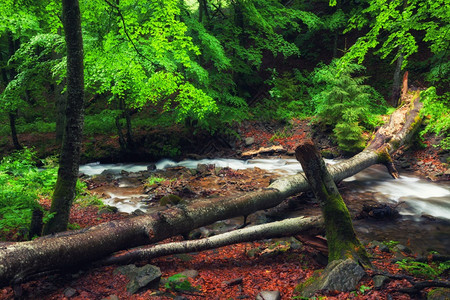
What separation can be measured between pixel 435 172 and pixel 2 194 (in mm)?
13868

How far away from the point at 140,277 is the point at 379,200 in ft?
26.5

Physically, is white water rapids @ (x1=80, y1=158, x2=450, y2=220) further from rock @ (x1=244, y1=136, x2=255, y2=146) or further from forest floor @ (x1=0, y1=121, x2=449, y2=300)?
forest floor @ (x1=0, y1=121, x2=449, y2=300)

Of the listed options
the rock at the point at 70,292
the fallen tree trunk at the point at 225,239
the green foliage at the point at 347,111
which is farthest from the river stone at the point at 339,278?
the green foliage at the point at 347,111

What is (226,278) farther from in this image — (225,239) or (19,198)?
(19,198)

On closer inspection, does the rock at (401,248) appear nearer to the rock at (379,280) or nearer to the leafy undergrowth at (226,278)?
the leafy undergrowth at (226,278)

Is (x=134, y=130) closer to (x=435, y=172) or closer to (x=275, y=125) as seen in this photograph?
(x=275, y=125)

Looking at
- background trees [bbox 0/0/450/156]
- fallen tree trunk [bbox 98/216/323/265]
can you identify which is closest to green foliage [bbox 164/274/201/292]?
fallen tree trunk [bbox 98/216/323/265]

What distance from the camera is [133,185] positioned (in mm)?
11430

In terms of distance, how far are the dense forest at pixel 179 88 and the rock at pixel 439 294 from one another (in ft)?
3.75

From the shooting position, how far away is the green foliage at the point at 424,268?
3.93m

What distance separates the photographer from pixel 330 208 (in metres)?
4.48

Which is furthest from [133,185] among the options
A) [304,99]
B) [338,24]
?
[338,24]

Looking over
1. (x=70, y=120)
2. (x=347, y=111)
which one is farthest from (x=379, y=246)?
(x=347, y=111)

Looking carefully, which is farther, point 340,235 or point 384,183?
point 384,183
